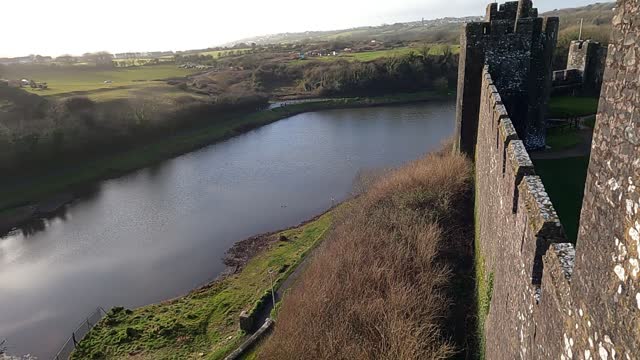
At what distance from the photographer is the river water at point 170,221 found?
18.3m

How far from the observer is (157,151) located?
3900 centimetres

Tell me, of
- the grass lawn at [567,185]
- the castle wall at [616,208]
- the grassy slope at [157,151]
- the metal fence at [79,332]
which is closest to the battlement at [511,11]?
the grass lawn at [567,185]

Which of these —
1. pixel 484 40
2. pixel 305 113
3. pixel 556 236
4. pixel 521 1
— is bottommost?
pixel 305 113

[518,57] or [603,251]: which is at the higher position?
[603,251]

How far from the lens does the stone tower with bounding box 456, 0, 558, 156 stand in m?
13.1

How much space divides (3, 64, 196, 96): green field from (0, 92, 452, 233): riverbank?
15.0 metres

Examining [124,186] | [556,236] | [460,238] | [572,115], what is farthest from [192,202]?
[556,236]

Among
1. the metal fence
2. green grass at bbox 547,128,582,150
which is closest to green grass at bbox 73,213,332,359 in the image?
the metal fence

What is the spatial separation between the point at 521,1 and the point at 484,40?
4.74 ft

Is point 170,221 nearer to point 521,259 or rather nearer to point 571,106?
point 571,106

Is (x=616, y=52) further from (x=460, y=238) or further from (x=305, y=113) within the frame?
(x=305, y=113)

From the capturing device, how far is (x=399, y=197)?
1550 cm

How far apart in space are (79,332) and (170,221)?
9.22 m

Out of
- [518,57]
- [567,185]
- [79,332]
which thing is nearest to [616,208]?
[567,185]
